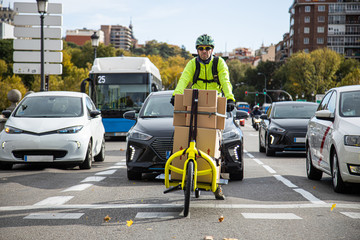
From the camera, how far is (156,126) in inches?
396

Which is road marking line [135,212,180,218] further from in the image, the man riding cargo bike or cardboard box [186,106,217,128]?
cardboard box [186,106,217,128]

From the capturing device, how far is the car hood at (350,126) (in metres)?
8.33

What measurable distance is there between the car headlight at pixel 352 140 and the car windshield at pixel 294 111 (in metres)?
8.71

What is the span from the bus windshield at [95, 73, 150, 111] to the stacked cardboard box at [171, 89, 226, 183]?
55.0 feet

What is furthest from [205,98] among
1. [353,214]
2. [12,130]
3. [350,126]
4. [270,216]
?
[12,130]

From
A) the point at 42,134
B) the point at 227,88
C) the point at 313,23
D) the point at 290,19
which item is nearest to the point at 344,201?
the point at 227,88

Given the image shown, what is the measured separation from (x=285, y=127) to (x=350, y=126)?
768cm

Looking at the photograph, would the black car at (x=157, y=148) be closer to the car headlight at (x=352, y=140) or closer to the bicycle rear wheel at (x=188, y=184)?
the car headlight at (x=352, y=140)

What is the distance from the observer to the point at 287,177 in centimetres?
1092

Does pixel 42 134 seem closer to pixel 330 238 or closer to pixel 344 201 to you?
pixel 344 201

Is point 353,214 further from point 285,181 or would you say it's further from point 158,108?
point 158,108

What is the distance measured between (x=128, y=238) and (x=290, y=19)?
13471 centimetres

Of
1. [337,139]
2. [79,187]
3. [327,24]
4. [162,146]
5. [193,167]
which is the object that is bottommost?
[79,187]

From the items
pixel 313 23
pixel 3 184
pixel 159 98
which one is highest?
pixel 313 23
